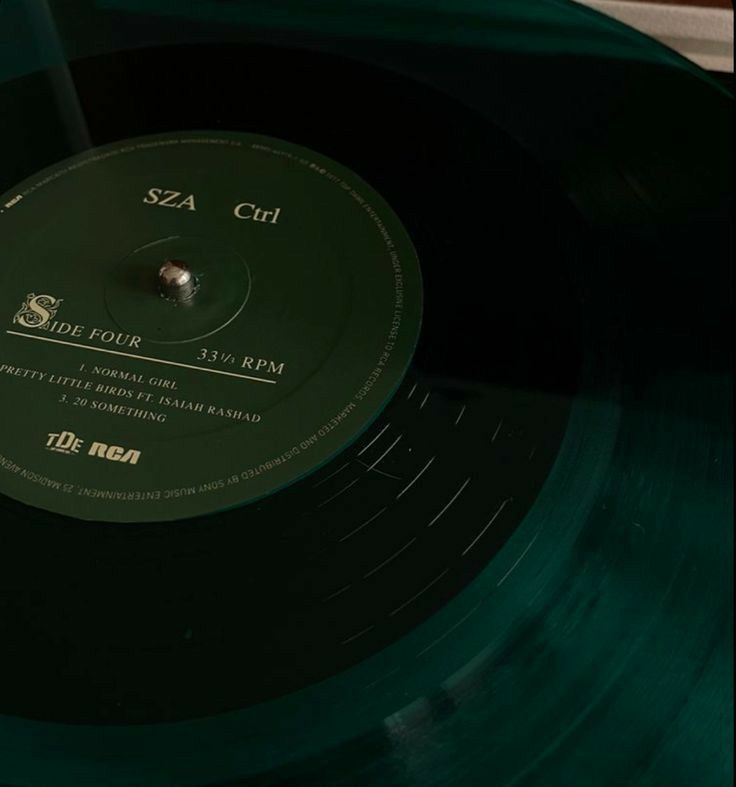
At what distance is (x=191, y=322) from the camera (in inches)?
29.2

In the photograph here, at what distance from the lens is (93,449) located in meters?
0.67

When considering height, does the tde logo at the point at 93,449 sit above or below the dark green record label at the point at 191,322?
below

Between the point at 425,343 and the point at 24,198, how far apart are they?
34cm

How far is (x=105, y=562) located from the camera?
24.4 inches

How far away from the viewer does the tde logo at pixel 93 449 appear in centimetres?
67

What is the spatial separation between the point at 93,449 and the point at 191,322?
0.12 meters

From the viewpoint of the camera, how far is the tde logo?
0.67m

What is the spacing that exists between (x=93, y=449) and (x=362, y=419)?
6.5 inches

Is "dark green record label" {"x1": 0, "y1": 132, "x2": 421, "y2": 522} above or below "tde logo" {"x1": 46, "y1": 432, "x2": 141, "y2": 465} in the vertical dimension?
above

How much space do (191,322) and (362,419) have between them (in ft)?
0.49

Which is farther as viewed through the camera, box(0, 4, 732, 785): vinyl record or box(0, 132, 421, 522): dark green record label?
box(0, 132, 421, 522): dark green record label

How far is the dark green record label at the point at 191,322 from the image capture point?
2.17 ft

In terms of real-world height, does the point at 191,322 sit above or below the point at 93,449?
above

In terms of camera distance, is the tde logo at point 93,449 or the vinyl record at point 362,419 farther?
the tde logo at point 93,449
